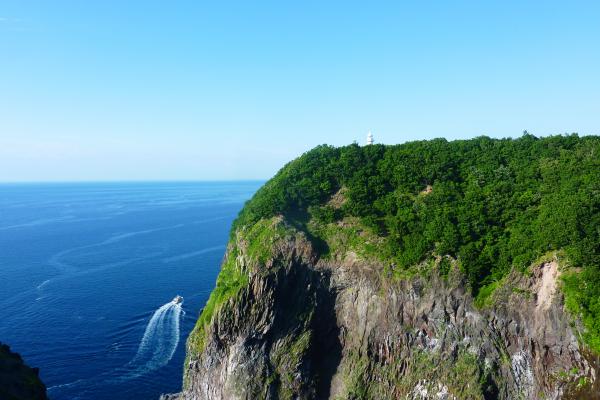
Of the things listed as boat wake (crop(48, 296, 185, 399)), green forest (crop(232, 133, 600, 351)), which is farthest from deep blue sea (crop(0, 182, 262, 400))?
green forest (crop(232, 133, 600, 351))

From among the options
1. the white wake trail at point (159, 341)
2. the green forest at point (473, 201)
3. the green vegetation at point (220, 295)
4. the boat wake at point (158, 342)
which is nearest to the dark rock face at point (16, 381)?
the green vegetation at point (220, 295)

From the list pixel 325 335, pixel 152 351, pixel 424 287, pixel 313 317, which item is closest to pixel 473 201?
pixel 424 287

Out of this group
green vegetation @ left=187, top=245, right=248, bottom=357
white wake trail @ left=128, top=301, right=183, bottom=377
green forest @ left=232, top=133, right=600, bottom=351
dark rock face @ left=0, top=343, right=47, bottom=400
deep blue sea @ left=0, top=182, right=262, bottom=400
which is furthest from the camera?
white wake trail @ left=128, top=301, right=183, bottom=377

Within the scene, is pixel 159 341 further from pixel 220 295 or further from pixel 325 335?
pixel 325 335

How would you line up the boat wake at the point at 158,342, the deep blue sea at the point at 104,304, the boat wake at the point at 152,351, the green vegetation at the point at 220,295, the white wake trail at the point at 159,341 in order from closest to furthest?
the green vegetation at the point at 220,295 → the boat wake at the point at 152,351 → the deep blue sea at the point at 104,304 → the boat wake at the point at 158,342 → the white wake trail at the point at 159,341

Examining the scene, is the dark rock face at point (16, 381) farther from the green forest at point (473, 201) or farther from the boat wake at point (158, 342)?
the boat wake at point (158, 342)

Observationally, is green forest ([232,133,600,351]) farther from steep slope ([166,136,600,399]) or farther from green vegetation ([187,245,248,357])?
green vegetation ([187,245,248,357])

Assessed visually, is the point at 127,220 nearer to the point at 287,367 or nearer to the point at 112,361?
the point at 112,361
